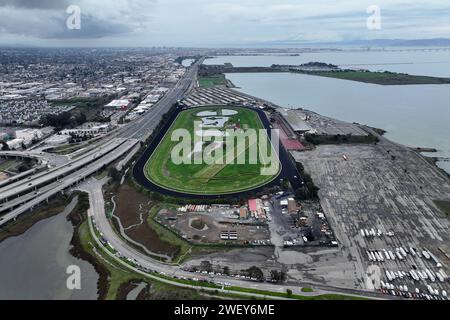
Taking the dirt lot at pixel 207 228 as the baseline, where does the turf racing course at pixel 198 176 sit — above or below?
above

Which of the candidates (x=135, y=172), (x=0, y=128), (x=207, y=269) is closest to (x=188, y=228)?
(x=207, y=269)

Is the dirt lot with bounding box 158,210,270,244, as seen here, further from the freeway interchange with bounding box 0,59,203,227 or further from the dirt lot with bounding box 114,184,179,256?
the freeway interchange with bounding box 0,59,203,227

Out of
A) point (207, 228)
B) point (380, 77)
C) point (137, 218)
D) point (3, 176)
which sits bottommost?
point (207, 228)

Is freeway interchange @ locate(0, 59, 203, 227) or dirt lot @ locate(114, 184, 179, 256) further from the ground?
freeway interchange @ locate(0, 59, 203, 227)

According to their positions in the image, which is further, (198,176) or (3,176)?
(3,176)

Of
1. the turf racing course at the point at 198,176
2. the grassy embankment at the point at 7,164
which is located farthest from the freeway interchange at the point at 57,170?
the turf racing course at the point at 198,176

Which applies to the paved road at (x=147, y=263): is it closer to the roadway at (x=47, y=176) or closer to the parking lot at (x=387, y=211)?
the parking lot at (x=387, y=211)

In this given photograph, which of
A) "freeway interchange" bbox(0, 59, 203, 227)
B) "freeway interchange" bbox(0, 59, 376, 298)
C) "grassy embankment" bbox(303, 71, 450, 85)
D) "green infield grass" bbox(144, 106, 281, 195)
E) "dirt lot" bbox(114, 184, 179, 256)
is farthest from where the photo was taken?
"grassy embankment" bbox(303, 71, 450, 85)

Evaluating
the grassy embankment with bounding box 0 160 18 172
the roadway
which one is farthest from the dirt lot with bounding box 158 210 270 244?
the grassy embankment with bounding box 0 160 18 172

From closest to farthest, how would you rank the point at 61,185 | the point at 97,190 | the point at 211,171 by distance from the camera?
the point at 97,190 → the point at 61,185 → the point at 211,171

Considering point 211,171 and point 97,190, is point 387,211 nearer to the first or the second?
point 211,171

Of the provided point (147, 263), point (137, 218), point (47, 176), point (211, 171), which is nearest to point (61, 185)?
point (47, 176)

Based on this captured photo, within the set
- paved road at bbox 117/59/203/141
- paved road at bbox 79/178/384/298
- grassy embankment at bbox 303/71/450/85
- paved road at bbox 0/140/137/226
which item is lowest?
paved road at bbox 79/178/384/298
